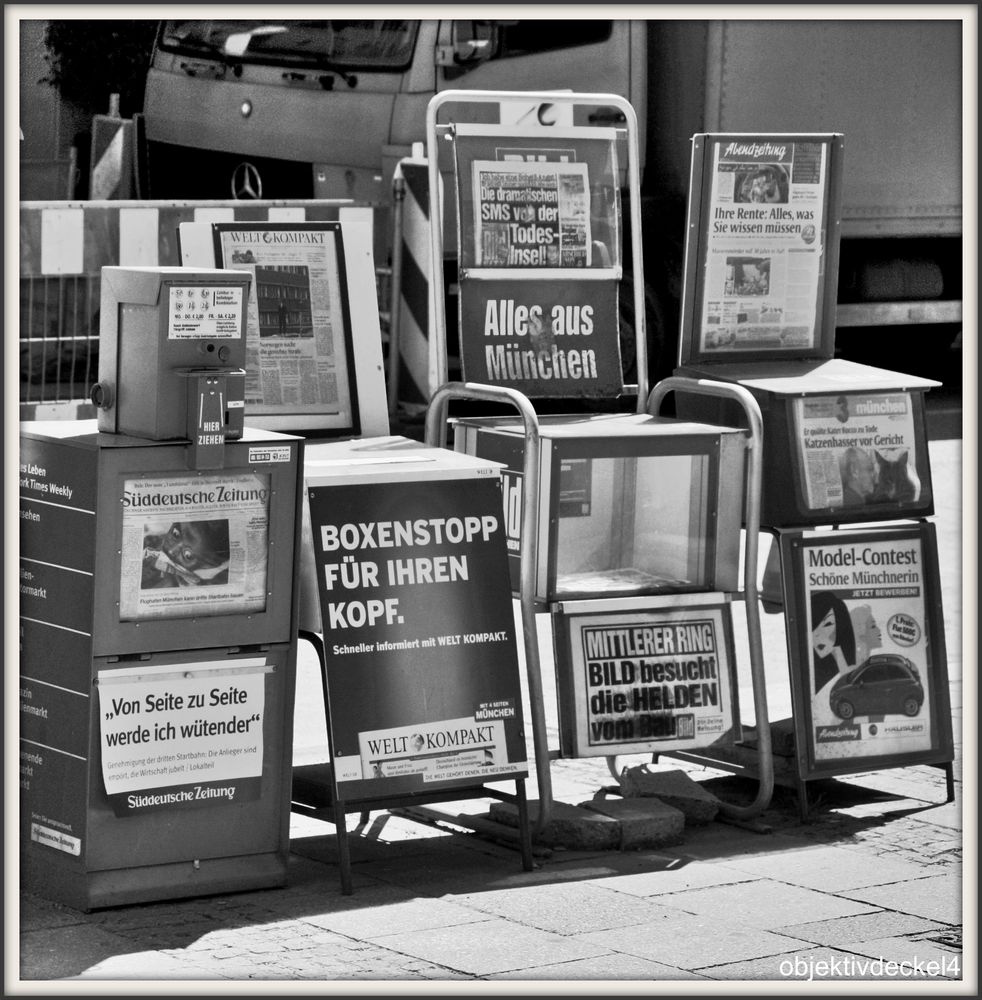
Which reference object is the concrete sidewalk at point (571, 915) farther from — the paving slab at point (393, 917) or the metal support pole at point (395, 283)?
the metal support pole at point (395, 283)

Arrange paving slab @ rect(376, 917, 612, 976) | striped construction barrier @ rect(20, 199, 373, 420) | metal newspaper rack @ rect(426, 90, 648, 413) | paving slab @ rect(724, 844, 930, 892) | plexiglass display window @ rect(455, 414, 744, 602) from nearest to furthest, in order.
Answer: paving slab @ rect(376, 917, 612, 976)
paving slab @ rect(724, 844, 930, 892)
plexiglass display window @ rect(455, 414, 744, 602)
metal newspaper rack @ rect(426, 90, 648, 413)
striped construction barrier @ rect(20, 199, 373, 420)

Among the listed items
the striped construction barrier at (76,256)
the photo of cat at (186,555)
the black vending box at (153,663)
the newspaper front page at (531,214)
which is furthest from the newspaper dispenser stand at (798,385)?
the striped construction barrier at (76,256)

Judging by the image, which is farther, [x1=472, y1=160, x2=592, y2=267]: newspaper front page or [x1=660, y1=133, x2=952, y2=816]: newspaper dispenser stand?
[x1=472, y1=160, x2=592, y2=267]: newspaper front page

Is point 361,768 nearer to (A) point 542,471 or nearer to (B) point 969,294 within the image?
(A) point 542,471

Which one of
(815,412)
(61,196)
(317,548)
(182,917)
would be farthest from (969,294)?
(61,196)

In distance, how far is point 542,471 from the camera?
4.61 meters

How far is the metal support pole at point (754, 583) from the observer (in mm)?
4750

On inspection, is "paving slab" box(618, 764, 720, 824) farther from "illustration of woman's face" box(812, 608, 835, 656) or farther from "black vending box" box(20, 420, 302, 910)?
"black vending box" box(20, 420, 302, 910)

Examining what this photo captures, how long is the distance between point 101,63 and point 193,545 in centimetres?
779

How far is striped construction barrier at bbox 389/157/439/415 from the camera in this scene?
9.55 metres

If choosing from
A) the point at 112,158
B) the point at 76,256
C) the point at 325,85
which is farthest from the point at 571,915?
the point at 112,158

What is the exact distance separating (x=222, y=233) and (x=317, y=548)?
0.99 m

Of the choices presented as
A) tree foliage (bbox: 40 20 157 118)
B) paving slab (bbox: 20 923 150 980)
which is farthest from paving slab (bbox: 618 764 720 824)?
tree foliage (bbox: 40 20 157 118)

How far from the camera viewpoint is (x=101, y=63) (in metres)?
11.2
